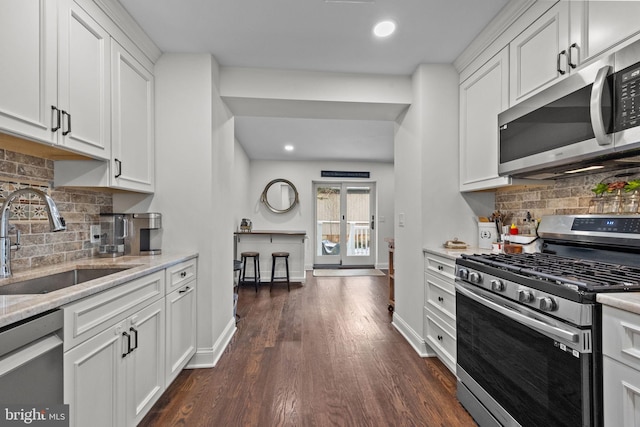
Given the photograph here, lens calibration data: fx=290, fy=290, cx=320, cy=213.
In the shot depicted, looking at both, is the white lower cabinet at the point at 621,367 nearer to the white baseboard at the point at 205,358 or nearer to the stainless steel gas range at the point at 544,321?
the stainless steel gas range at the point at 544,321

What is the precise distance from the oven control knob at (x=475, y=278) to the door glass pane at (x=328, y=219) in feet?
17.0

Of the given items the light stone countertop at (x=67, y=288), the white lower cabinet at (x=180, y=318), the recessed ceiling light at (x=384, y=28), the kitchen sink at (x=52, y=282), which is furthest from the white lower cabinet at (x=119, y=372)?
the recessed ceiling light at (x=384, y=28)

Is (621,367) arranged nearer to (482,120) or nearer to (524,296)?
(524,296)

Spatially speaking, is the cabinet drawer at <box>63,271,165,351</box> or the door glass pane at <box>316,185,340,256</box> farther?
the door glass pane at <box>316,185,340,256</box>

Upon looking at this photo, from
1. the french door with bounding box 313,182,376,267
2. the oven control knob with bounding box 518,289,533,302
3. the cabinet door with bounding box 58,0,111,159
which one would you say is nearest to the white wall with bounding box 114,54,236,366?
the cabinet door with bounding box 58,0,111,159

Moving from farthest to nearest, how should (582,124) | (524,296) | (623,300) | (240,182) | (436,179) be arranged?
(240,182) → (436,179) → (582,124) → (524,296) → (623,300)

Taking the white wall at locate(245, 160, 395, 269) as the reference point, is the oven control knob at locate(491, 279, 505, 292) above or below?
below

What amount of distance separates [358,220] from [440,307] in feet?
15.3

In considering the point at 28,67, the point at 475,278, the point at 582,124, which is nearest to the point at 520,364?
the point at 475,278

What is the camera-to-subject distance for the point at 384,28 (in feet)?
6.81

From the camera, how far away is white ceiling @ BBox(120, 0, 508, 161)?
1.87 meters

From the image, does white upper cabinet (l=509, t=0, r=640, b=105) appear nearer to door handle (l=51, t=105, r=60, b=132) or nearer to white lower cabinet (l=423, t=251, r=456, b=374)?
white lower cabinet (l=423, t=251, r=456, b=374)

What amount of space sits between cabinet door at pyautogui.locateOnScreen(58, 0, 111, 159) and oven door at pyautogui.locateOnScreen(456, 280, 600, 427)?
7.73 feet

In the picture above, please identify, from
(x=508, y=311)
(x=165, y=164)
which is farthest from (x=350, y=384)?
(x=165, y=164)
